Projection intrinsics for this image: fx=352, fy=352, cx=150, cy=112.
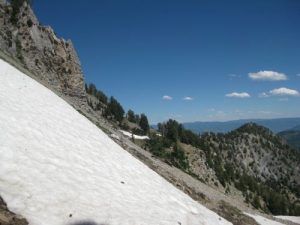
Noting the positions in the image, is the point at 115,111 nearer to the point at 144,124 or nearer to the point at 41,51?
the point at 144,124

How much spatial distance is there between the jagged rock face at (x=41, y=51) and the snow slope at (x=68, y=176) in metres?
16.5

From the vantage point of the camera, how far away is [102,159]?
17.2 m

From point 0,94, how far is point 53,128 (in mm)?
3461

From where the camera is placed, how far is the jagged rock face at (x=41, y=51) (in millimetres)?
37094

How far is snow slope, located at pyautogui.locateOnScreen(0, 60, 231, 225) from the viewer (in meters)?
10.6

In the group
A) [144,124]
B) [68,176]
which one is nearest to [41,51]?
[68,176]

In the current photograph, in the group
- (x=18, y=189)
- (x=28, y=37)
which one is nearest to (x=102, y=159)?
(x=18, y=189)

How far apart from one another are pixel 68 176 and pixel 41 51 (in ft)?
103

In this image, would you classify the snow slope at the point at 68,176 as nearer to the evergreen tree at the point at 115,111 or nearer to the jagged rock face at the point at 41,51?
the jagged rock face at the point at 41,51

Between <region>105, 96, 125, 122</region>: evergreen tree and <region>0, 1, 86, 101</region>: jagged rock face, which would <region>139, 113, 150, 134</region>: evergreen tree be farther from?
<region>0, 1, 86, 101</region>: jagged rock face

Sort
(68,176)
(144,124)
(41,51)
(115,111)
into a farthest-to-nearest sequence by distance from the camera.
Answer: (115,111)
(144,124)
(41,51)
(68,176)

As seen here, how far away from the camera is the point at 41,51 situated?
41312mm

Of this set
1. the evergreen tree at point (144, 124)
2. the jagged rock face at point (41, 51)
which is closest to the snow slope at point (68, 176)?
the jagged rock face at point (41, 51)

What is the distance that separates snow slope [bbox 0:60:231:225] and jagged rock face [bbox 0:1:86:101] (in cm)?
1654
